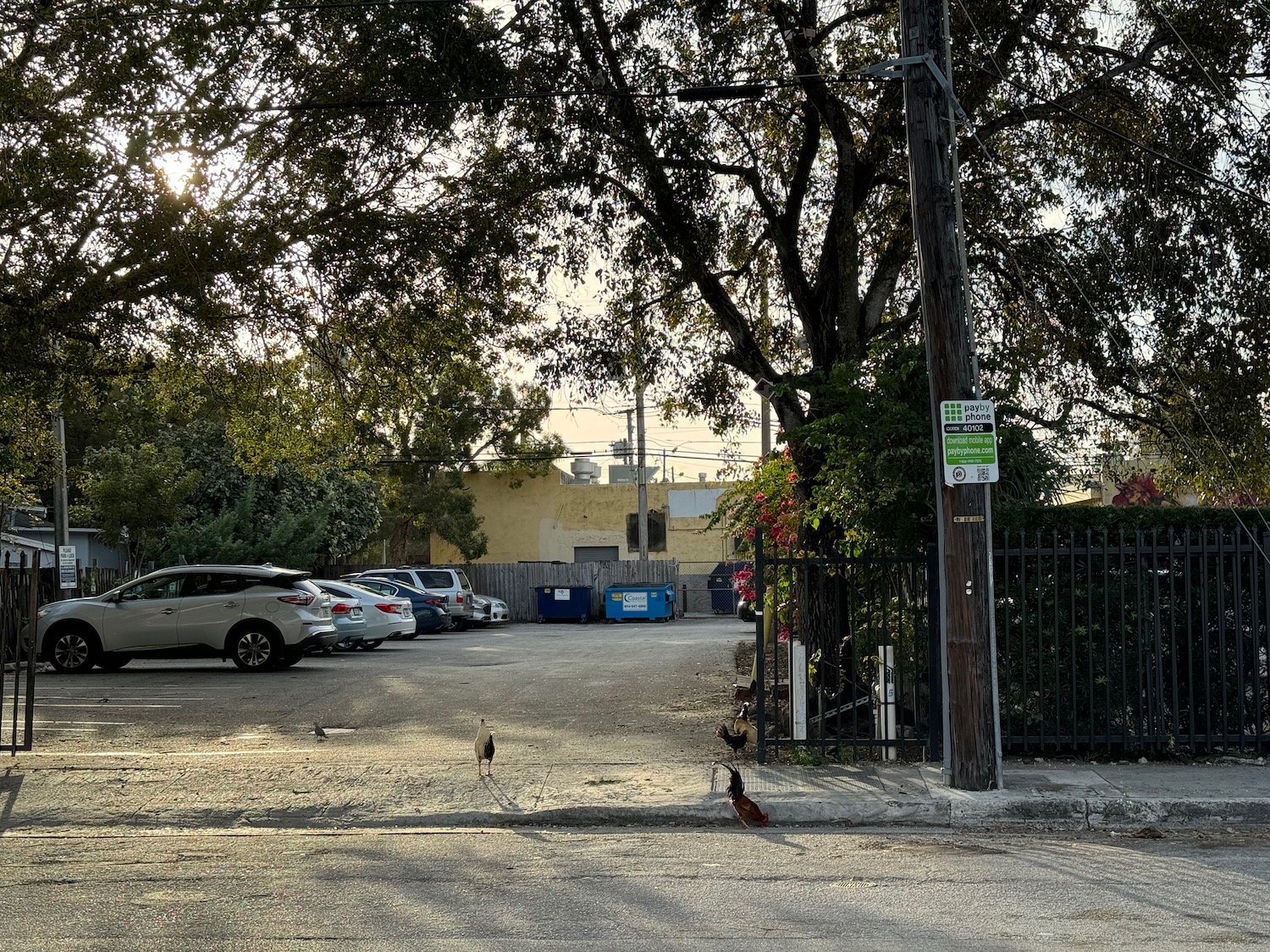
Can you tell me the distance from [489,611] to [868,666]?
26.9m

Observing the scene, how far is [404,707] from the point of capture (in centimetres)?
1520

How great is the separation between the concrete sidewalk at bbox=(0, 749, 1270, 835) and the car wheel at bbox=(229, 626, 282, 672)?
338 inches

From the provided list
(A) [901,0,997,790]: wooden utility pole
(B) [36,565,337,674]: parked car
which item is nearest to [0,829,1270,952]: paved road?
(A) [901,0,997,790]: wooden utility pole

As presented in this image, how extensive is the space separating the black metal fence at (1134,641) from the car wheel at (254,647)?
40.9 feet

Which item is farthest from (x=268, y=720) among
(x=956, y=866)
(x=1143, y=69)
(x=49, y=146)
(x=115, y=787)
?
(x=1143, y=69)

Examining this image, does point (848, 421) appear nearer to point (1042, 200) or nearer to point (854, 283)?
point (854, 283)

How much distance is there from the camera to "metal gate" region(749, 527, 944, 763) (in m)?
10.5

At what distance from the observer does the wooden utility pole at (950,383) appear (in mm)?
9336

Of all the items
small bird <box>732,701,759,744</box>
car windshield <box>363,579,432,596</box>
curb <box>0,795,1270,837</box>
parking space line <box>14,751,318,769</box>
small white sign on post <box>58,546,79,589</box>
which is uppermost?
small white sign on post <box>58,546,79,589</box>

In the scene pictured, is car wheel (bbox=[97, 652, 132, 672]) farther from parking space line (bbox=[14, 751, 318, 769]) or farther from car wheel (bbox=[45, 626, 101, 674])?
parking space line (bbox=[14, 751, 318, 769])

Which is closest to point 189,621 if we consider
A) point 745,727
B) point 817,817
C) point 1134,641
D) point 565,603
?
point 745,727

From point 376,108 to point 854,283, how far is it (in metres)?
5.38

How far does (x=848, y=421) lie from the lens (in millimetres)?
10625

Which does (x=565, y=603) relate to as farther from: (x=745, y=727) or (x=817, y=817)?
(x=817, y=817)
